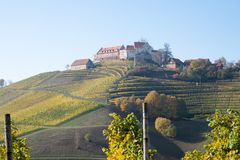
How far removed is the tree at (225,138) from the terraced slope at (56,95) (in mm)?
77784

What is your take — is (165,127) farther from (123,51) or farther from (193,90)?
(123,51)

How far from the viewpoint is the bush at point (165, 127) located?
90.0 m

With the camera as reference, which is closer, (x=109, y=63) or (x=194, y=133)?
(x=194, y=133)

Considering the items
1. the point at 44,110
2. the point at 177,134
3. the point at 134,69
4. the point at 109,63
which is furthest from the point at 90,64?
the point at 177,134

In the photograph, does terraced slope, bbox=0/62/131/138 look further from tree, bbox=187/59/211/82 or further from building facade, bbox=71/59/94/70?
tree, bbox=187/59/211/82

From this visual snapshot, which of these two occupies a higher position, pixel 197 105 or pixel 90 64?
pixel 90 64

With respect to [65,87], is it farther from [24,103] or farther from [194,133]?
[194,133]

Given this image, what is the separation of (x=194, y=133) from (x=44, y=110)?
38.8m

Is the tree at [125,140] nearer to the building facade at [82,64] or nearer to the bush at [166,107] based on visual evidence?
the bush at [166,107]

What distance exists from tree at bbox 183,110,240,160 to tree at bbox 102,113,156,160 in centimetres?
300

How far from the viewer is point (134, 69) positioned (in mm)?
144250

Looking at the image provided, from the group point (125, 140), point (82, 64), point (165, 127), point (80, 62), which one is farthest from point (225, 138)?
point (80, 62)

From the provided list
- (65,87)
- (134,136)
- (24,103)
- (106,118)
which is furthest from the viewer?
(65,87)

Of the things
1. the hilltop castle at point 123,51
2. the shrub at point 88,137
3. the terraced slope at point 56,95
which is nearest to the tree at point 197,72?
the terraced slope at point 56,95
